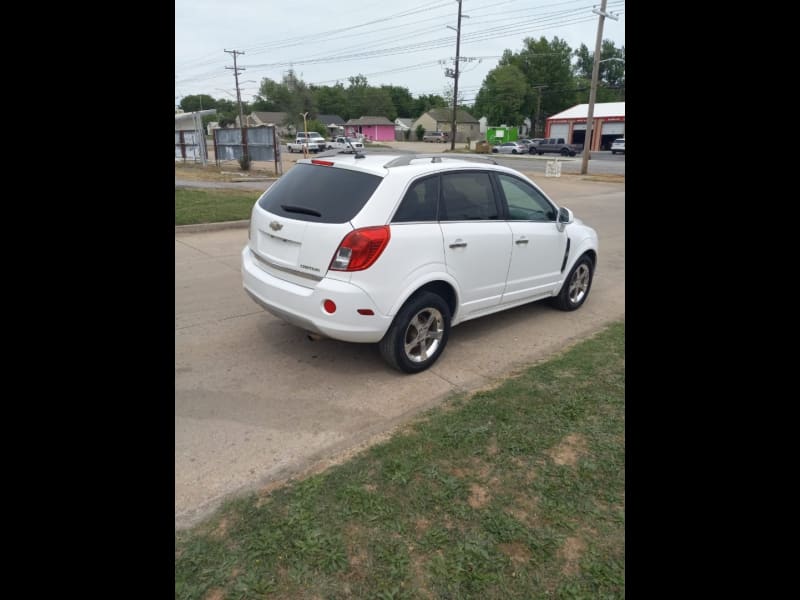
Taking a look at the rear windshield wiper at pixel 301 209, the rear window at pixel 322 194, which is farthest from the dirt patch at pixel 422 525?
the rear windshield wiper at pixel 301 209

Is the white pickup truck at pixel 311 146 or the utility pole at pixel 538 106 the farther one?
the utility pole at pixel 538 106

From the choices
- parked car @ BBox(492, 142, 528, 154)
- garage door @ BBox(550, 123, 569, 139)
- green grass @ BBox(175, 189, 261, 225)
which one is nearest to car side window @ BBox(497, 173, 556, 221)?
green grass @ BBox(175, 189, 261, 225)

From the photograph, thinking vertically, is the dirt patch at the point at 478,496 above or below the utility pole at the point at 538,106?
below

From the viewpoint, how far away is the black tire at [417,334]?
13.8ft

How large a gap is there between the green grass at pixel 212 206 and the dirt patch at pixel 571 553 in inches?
355

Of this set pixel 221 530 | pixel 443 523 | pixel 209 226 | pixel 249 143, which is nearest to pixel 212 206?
pixel 209 226

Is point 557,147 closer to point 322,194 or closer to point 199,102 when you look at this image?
point 322,194

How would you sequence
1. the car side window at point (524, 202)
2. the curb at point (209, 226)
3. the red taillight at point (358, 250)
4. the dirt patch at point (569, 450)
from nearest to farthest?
the dirt patch at point (569, 450), the red taillight at point (358, 250), the car side window at point (524, 202), the curb at point (209, 226)

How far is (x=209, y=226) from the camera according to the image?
416 inches

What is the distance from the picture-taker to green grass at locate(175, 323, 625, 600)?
2258 millimetres

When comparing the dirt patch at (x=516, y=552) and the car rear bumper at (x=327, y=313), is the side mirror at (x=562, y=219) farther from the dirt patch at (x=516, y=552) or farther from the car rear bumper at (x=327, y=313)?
the dirt patch at (x=516, y=552)

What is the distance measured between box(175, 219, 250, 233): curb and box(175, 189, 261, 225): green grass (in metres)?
0.15
